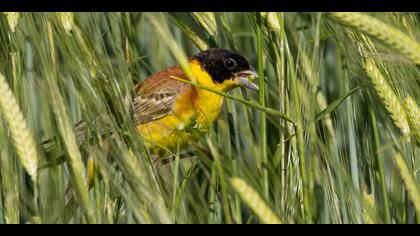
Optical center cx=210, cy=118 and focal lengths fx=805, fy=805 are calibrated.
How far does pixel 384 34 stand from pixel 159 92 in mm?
2508

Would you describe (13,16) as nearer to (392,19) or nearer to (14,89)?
(14,89)

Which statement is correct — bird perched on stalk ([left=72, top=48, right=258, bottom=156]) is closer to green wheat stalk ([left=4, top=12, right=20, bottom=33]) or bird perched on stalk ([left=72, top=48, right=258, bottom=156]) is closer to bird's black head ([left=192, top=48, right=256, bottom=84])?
bird's black head ([left=192, top=48, right=256, bottom=84])

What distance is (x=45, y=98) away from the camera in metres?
2.04

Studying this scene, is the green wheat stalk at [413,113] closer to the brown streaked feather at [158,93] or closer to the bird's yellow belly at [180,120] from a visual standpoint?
the bird's yellow belly at [180,120]

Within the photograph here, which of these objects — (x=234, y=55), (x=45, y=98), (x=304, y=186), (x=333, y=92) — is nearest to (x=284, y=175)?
(x=304, y=186)

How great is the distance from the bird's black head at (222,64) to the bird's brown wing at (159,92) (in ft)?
0.51

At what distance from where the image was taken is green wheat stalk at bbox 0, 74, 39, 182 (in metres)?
1.88

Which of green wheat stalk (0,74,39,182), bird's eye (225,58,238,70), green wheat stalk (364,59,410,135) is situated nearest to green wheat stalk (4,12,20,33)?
green wheat stalk (0,74,39,182)

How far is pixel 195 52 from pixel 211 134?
200 cm

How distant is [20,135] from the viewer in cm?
189

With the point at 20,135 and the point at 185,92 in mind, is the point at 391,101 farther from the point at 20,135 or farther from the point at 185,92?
the point at 185,92

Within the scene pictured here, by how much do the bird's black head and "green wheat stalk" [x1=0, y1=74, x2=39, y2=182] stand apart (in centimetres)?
198

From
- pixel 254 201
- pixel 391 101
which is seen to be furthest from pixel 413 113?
pixel 254 201

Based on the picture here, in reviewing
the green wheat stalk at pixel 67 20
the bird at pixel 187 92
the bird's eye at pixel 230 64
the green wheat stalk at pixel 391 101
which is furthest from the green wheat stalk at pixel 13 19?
the bird's eye at pixel 230 64
